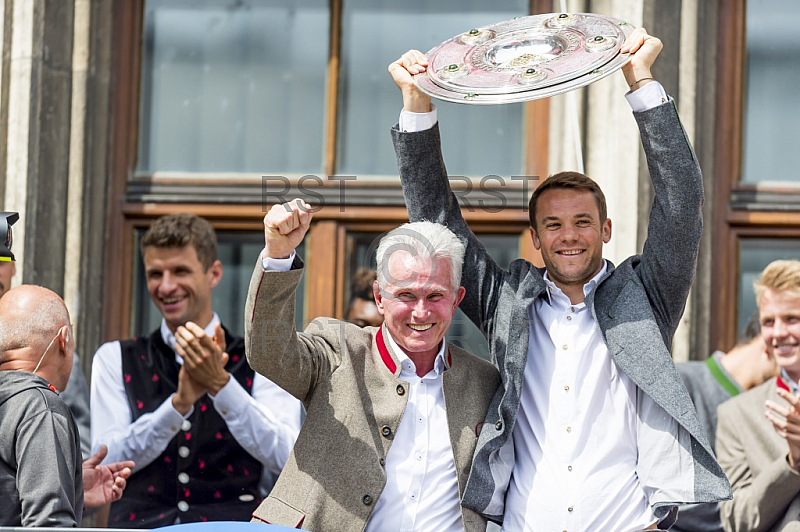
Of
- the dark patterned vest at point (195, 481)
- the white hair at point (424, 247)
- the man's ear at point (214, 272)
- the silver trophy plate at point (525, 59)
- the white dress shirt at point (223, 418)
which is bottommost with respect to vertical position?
the dark patterned vest at point (195, 481)

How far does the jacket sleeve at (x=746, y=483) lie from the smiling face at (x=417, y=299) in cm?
118

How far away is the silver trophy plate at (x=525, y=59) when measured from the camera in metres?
3.09

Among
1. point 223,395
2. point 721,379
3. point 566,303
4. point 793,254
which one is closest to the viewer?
point 566,303

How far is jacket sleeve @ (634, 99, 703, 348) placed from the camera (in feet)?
10.1

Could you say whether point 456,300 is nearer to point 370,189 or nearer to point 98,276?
point 370,189

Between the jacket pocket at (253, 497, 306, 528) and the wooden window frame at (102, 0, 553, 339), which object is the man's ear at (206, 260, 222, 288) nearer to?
the wooden window frame at (102, 0, 553, 339)

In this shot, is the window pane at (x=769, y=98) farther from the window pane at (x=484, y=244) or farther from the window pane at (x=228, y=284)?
the window pane at (x=228, y=284)

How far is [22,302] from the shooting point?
3219mm

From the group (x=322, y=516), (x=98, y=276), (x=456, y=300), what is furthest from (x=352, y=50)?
(x=322, y=516)

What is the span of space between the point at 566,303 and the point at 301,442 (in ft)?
2.72

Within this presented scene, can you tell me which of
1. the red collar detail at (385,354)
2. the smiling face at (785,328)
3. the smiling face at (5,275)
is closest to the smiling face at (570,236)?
the red collar detail at (385,354)

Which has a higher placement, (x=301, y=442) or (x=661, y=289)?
(x=661, y=289)

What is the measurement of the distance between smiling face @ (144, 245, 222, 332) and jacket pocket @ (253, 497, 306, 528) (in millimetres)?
1333

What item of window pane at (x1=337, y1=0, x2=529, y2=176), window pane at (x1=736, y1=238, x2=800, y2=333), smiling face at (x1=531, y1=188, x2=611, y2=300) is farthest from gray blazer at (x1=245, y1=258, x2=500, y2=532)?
window pane at (x1=736, y1=238, x2=800, y2=333)
